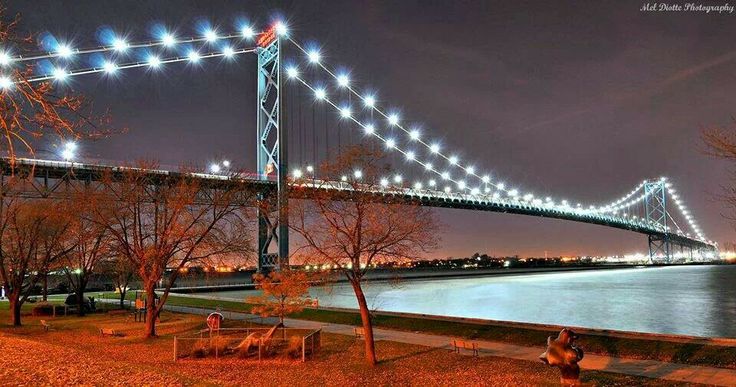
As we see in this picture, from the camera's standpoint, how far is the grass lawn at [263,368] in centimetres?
1036

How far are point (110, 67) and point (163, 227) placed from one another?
39.3 metres

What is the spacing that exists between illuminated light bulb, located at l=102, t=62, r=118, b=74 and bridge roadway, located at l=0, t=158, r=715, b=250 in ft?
30.5

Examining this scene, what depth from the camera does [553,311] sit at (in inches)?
1405

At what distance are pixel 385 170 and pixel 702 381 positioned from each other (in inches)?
313

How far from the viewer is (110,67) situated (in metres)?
53.6

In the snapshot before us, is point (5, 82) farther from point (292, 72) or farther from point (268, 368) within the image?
point (292, 72)

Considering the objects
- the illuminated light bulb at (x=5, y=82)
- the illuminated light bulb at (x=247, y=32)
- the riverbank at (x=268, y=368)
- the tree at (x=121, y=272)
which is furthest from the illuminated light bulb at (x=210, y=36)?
the illuminated light bulb at (x=5, y=82)

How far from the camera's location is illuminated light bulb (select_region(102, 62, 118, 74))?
53.4 m

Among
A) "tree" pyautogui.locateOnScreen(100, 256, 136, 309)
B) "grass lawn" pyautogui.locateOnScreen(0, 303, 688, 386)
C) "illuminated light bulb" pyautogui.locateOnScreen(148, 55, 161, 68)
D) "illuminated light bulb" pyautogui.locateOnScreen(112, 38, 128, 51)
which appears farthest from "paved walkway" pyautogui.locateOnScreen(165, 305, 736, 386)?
"illuminated light bulb" pyautogui.locateOnScreen(148, 55, 161, 68)

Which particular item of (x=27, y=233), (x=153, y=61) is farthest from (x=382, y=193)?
(x=153, y=61)

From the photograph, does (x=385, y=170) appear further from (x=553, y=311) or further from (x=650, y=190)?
(x=650, y=190)

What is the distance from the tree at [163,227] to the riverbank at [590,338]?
5081 millimetres

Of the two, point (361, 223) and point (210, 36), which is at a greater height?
point (210, 36)

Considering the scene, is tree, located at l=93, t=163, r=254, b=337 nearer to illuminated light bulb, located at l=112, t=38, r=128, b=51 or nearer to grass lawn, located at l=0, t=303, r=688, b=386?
grass lawn, located at l=0, t=303, r=688, b=386
